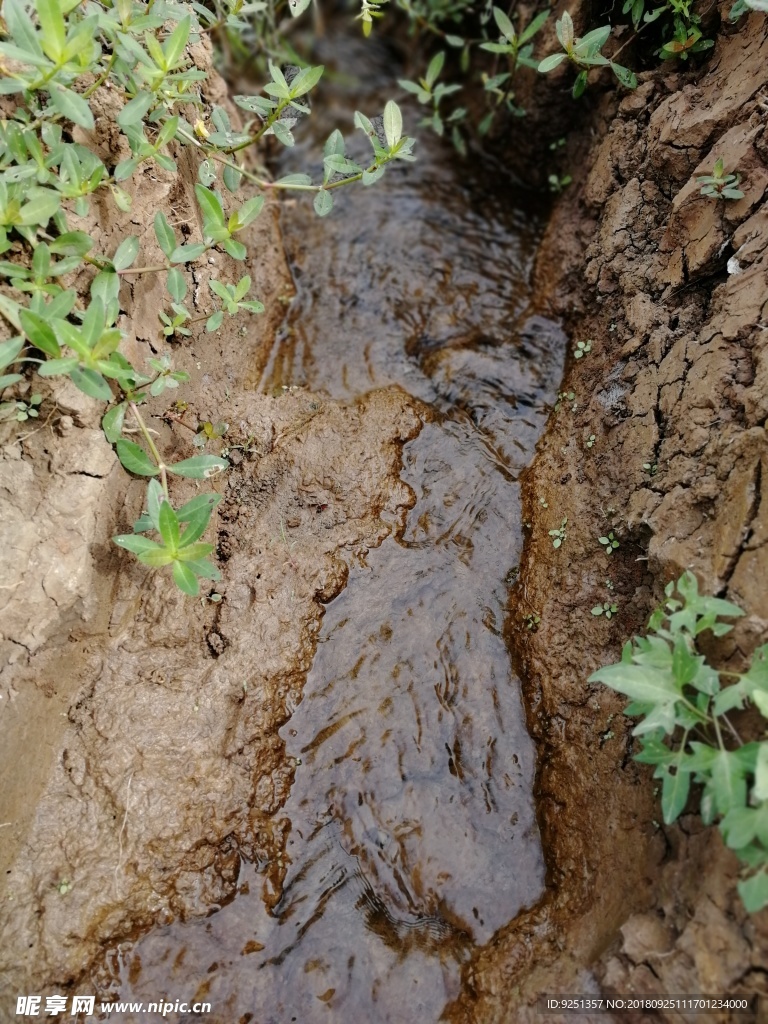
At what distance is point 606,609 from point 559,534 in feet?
1.23

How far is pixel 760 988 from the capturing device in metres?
1.69

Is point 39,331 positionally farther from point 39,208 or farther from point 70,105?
point 70,105

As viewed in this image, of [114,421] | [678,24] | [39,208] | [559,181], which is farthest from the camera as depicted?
[559,181]

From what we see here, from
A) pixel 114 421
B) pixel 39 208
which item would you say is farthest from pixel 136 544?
pixel 39 208

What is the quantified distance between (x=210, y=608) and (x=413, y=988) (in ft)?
4.80

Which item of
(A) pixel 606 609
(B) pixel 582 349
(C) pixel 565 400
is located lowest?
(A) pixel 606 609

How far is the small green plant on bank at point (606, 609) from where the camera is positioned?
2.53 meters

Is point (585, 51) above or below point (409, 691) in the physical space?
above

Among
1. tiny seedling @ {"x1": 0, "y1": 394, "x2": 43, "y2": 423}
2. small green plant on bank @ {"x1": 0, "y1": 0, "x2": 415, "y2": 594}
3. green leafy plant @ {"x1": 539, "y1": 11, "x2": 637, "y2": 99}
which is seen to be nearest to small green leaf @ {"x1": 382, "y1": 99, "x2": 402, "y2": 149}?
small green plant on bank @ {"x1": 0, "y1": 0, "x2": 415, "y2": 594}

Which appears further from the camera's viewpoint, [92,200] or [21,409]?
[92,200]

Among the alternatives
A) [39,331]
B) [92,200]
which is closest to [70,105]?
[92,200]

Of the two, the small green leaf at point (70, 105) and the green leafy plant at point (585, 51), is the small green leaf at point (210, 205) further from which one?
the green leafy plant at point (585, 51)

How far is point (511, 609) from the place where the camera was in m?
2.77

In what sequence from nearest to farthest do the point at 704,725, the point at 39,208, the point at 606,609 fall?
the point at 704,725 → the point at 39,208 → the point at 606,609
